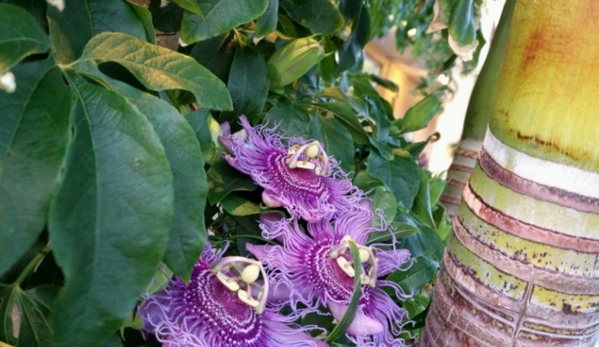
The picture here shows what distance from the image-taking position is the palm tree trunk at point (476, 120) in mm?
920

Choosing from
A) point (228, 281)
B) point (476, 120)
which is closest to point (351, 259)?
point (228, 281)

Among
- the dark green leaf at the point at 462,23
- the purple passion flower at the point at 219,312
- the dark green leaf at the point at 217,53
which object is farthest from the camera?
the dark green leaf at the point at 462,23

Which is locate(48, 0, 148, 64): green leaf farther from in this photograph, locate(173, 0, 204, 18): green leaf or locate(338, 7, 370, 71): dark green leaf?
locate(338, 7, 370, 71): dark green leaf

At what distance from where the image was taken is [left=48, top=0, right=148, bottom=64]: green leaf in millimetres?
361

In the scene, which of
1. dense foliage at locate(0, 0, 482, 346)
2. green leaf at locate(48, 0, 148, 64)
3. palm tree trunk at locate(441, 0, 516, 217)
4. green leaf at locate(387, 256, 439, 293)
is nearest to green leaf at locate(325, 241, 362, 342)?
dense foliage at locate(0, 0, 482, 346)

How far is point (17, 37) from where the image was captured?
0.29 metres

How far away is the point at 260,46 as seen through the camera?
661mm

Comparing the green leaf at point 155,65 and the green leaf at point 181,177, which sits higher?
the green leaf at point 155,65

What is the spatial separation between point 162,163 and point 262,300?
0.45ft

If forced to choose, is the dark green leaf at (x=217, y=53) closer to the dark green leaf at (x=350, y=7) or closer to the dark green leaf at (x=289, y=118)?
the dark green leaf at (x=289, y=118)

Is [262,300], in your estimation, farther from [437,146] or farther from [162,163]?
[437,146]

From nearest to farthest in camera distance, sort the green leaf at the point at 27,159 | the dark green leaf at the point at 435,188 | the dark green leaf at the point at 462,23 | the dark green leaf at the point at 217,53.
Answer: the green leaf at the point at 27,159 < the dark green leaf at the point at 217,53 < the dark green leaf at the point at 462,23 < the dark green leaf at the point at 435,188

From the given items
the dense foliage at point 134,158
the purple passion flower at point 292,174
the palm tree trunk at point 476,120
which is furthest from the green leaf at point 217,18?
the palm tree trunk at point 476,120

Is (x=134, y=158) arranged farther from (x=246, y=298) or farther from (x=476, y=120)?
(x=476, y=120)
